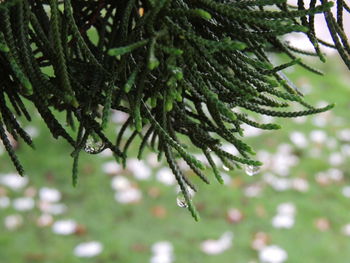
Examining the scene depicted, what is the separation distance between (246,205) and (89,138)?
3.34 m

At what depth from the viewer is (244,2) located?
0.97 metres

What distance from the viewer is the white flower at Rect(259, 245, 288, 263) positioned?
374 centimetres

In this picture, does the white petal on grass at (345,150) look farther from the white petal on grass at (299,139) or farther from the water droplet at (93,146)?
the water droplet at (93,146)

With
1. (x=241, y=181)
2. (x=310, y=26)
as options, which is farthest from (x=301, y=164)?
(x=310, y=26)

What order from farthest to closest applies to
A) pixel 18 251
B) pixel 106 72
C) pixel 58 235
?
1. pixel 58 235
2. pixel 18 251
3. pixel 106 72

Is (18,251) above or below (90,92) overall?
below

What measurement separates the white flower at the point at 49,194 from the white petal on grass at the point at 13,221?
0.27 metres

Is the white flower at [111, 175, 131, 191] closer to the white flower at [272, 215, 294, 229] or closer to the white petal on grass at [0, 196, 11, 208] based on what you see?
the white petal on grass at [0, 196, 11, 208]

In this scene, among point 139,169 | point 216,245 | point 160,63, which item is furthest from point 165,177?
point 160,63

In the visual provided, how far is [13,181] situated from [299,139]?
111 inches

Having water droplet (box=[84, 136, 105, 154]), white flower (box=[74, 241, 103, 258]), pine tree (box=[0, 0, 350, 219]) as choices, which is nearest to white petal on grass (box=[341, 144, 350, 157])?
white flower (box=[74, 241, 103, 258])

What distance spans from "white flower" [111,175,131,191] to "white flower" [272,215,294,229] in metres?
Result: 1.28

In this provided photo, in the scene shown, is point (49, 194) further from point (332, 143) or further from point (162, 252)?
point (332, 143)

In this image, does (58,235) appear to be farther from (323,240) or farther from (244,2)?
(244,2)
